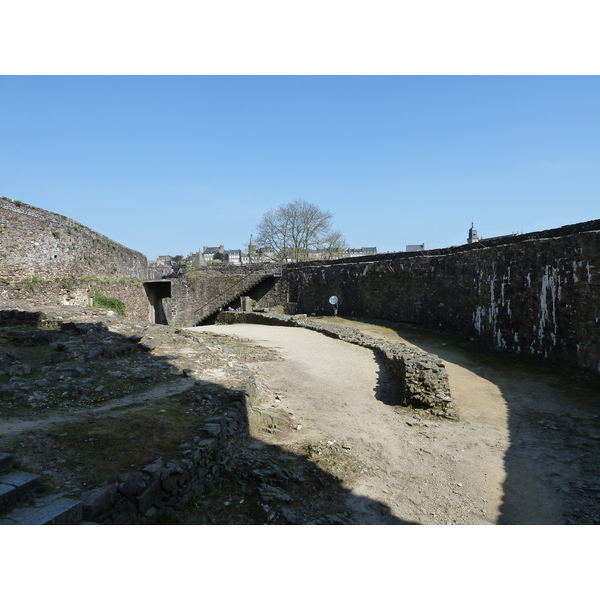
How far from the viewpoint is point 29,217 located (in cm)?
1365

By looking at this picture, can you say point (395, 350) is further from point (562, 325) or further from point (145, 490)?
point (145, 490)

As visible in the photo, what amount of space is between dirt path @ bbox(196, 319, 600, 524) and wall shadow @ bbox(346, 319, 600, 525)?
0.02 m

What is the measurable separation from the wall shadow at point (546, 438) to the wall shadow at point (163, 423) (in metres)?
1.97

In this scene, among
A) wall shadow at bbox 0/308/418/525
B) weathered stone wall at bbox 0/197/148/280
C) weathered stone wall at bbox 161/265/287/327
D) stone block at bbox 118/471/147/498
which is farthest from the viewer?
weathered stone wall at bbox 161/265/287/327

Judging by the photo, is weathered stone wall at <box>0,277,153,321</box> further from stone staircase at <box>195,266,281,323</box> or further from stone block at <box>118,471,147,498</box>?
stone block at <box>118,471,147,498</box>

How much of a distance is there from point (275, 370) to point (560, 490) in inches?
250

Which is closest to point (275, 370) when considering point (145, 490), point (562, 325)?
point (145, 490)

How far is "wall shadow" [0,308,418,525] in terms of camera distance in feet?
13.5

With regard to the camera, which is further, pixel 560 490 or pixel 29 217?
pixel 29 217

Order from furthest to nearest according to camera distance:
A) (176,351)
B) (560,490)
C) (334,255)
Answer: (334,255), (176,351), (560,490)

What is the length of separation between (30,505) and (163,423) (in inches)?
74.9

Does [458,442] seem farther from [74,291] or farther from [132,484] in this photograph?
[74,291]

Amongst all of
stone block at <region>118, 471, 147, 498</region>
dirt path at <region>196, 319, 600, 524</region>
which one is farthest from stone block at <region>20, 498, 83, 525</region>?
dirt path at <region>196, 319, 600, 524</region>

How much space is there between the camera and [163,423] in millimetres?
4957
